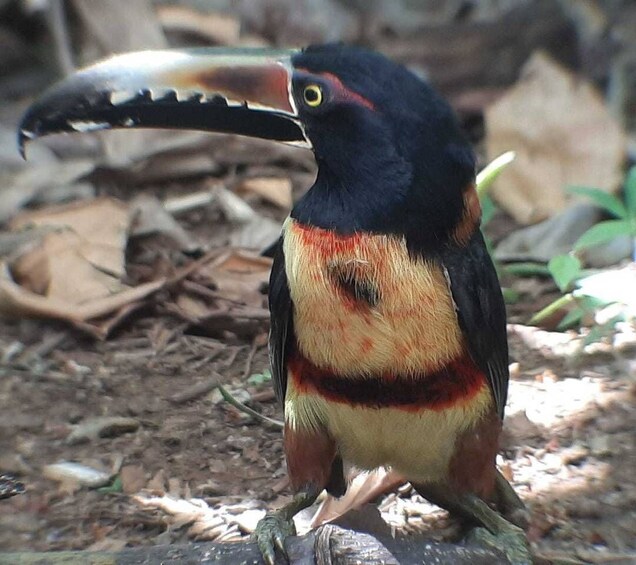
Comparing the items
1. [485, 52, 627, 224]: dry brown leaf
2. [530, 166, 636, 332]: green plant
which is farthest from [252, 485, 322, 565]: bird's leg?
[485, 52, 627, 224]: dry brown leaf

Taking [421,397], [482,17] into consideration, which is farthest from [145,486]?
[482,17]

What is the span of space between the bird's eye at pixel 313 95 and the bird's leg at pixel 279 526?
4.03ft

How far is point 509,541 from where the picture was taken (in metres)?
3.01

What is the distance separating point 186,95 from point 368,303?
2.66ft

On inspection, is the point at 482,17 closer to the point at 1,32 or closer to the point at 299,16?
the point at 299,16

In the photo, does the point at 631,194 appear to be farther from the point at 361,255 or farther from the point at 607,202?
the point at 361,255

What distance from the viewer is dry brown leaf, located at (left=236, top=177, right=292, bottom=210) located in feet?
18.9

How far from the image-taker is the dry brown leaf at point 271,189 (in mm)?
5758

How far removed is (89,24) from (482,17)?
2904mm

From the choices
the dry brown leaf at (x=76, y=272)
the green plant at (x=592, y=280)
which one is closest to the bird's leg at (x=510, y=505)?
the green plant at (x=592, y=280)

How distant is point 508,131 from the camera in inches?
245

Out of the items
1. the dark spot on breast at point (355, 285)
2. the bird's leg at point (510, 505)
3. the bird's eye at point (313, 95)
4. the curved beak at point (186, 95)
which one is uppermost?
the curved beak at point (186, 95)

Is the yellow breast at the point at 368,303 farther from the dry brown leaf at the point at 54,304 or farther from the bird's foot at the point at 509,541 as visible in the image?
the dry brown leaf at the point at 54,304

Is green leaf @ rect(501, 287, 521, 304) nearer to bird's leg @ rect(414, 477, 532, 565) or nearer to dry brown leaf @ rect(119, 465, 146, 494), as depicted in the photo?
bird's leg @ rect(414, 477, 532, 565)
